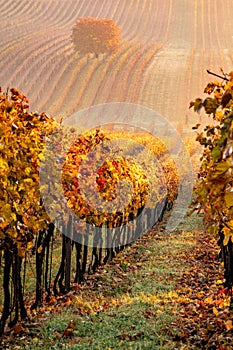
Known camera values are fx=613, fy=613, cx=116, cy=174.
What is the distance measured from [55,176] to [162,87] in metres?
59.4

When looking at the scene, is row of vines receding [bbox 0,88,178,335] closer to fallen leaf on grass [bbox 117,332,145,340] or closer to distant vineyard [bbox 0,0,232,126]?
fallen leaf on grass [bbox 117,332,145,340]

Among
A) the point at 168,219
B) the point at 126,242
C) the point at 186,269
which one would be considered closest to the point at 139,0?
the point at 168,219

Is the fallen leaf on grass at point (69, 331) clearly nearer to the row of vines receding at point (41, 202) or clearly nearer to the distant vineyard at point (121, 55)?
the row of vines receding at point (41, 202)

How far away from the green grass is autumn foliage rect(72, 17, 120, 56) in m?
67.1

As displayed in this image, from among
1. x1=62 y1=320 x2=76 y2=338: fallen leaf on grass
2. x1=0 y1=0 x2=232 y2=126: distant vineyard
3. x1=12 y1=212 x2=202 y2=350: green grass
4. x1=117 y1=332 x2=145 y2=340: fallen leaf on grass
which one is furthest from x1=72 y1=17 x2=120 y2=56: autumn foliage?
x1=117 y1=332 x2=145 y2=340: fallen leaf on grass

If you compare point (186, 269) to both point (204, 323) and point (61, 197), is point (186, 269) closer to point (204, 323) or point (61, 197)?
point (61, 197)

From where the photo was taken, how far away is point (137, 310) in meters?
9.89

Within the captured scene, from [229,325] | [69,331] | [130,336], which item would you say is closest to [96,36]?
[69,331]

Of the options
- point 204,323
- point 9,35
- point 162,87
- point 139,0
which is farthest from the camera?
point 139,0

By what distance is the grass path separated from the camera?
8078mm

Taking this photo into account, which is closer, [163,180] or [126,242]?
[126,242]

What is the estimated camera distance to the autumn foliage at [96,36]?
82.6 m

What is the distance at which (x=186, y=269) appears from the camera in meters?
15.8

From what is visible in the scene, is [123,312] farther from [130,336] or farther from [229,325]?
[229,325]
